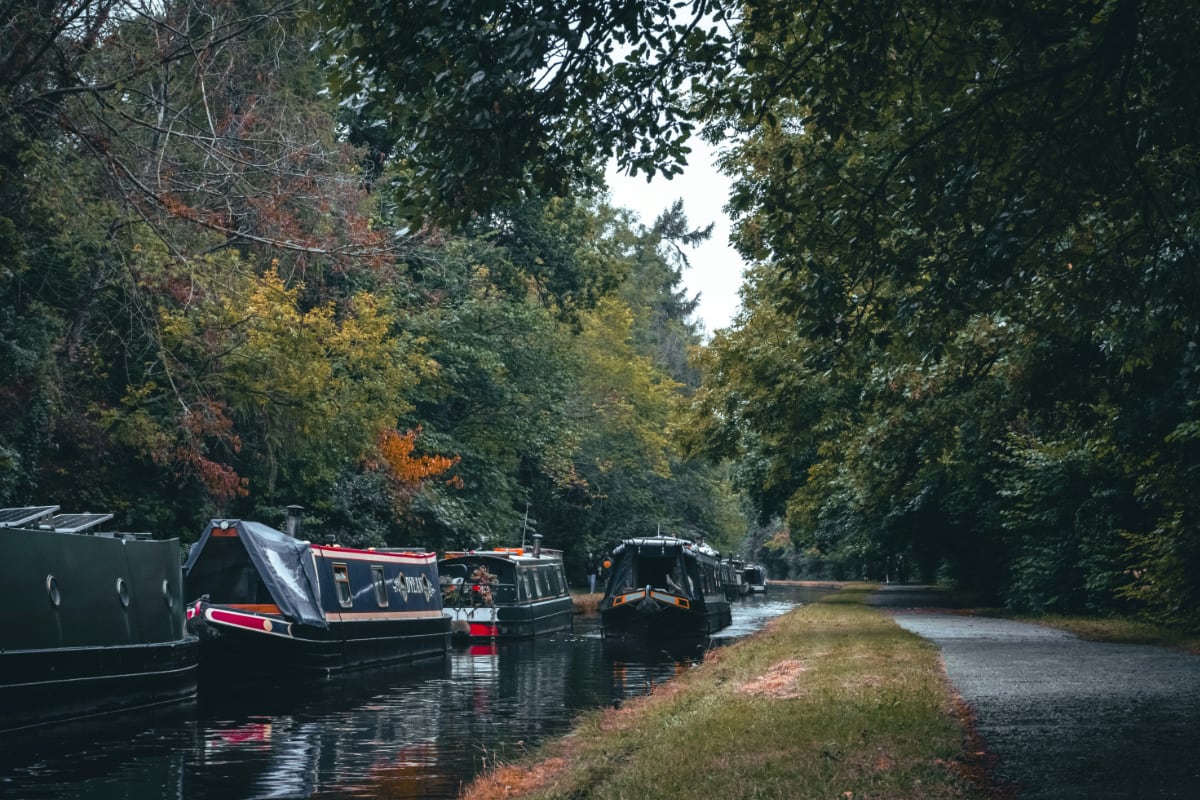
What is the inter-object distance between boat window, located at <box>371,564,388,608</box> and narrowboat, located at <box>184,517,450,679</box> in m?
0.02

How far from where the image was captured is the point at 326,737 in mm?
15750

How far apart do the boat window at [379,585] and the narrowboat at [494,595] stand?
17.2 feet

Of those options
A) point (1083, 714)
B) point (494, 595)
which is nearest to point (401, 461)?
point (494, 595)

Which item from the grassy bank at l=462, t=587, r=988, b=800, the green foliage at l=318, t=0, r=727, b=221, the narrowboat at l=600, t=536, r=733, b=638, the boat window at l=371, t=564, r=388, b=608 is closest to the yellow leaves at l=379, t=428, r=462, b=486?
the narrowboat at l=600, t=536, r=733, b=638

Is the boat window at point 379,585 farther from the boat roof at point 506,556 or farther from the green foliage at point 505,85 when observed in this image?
the green foliage at point 505,85

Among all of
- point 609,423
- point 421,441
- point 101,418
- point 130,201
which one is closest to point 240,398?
point 101,418

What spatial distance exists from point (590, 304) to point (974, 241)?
3299cm

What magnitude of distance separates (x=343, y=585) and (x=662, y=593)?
11.5 m

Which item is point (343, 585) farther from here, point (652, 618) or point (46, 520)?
point (652, 618)

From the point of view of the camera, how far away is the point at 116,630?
18141 mm

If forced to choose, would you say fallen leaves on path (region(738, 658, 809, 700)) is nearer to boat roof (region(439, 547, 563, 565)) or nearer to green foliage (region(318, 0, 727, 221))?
green foliage (region(318, 0, 727, 221))

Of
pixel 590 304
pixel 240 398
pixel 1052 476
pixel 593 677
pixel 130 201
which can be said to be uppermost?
pixel 590 304

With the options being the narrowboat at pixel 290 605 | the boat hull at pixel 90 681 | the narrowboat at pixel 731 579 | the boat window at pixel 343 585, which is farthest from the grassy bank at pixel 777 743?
the narrowboat at pixel 731 579

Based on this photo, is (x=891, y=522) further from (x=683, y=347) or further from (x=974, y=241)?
(x=683, y=347)
